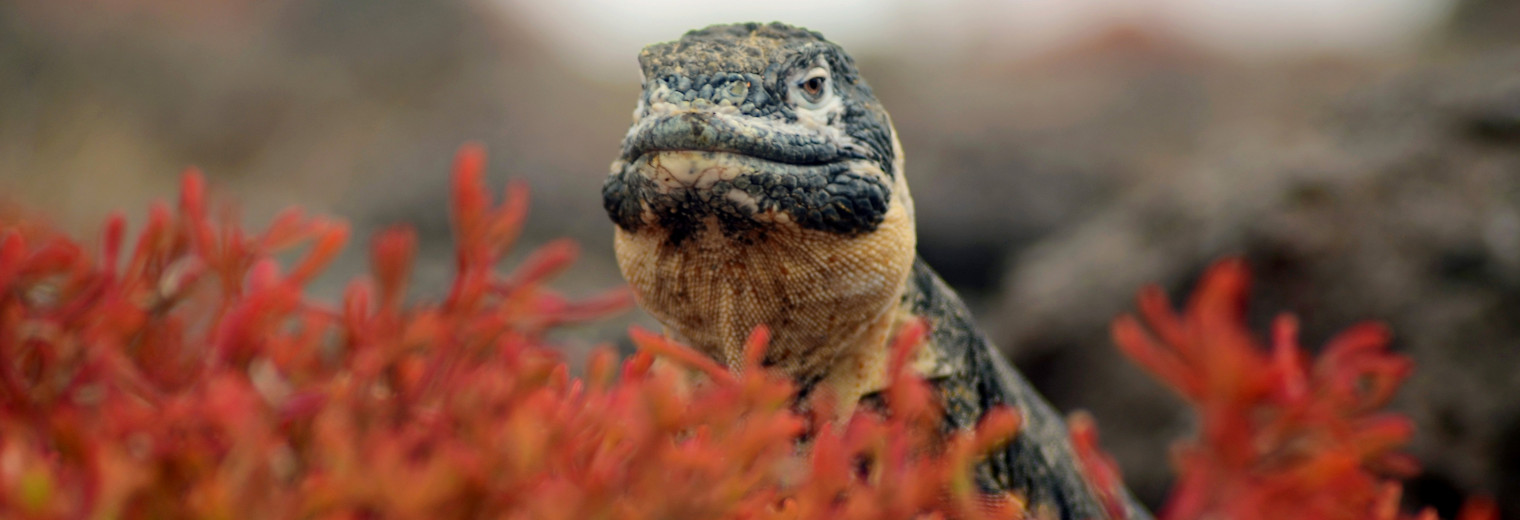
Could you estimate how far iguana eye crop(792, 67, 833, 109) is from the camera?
2355mm

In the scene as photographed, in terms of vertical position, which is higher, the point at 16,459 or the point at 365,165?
the point at 16,459

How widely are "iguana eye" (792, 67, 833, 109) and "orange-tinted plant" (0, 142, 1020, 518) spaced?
0.79 metres

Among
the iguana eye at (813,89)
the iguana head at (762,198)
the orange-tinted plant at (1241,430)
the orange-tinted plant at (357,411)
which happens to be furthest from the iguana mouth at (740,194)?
the orange-tinted plant at (1241,430)

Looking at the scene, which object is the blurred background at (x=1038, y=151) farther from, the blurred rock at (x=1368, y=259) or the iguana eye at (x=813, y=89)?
the iguana eye at (x=813, y=89)

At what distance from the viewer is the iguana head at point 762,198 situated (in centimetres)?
211

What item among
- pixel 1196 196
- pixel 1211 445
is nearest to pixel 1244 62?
pixel 1196 196

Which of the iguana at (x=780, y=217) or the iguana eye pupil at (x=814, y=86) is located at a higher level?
the iguana eye pupil at (x=814, y=86)

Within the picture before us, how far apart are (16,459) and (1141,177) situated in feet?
39.5

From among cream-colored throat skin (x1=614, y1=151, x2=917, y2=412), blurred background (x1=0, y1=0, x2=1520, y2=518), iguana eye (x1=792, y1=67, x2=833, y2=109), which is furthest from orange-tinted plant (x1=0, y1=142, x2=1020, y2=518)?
blurred background (x1=0, y1=0, x2=1520, y2=518)

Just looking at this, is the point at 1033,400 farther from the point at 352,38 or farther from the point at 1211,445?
the point at 352,38

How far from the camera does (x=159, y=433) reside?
1238 millimetres

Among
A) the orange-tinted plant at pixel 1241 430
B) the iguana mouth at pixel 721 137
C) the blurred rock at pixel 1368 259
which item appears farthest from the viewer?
the blurred rock at pixel 1368 259

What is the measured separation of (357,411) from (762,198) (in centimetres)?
98

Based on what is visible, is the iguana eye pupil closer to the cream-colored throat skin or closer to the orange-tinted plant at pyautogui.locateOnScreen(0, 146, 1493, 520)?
the cream-colored throat skin
